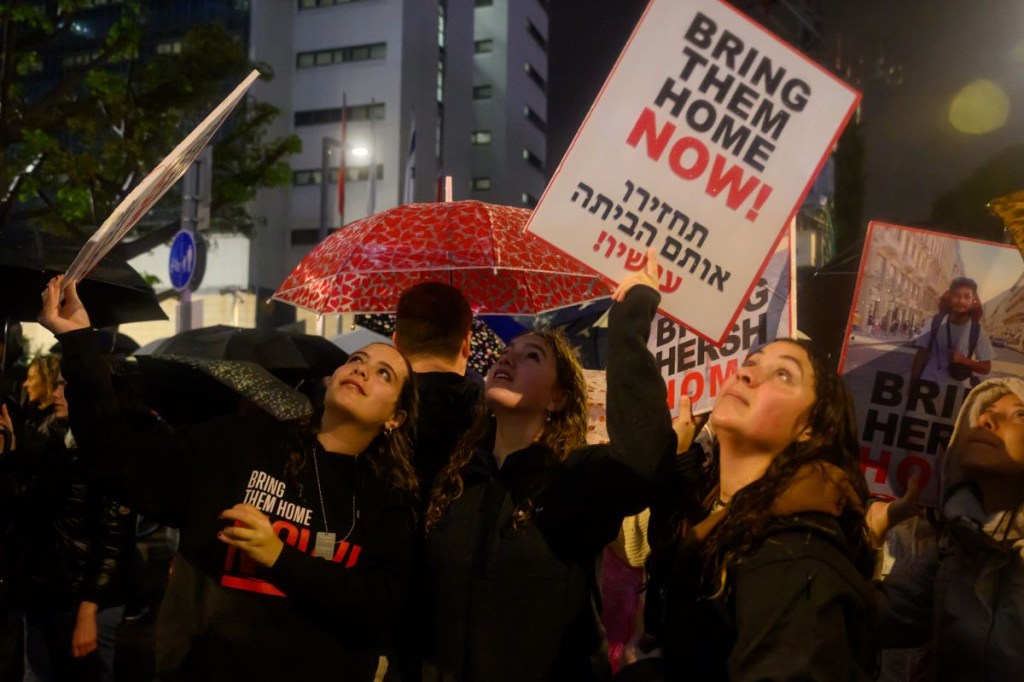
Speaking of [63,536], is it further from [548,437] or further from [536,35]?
[536,35]

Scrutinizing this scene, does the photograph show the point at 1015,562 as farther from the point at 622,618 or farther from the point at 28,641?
the point at 28,641

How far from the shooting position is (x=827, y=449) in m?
2.26

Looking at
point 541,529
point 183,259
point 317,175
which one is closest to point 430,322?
point 541,529

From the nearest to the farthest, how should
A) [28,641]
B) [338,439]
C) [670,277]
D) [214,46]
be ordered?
[670,277] < [338,439] < [28,641] < [214,46]

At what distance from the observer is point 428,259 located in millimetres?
4363

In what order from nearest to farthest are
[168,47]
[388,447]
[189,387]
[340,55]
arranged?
[388,447] → [189,387] → [168,47] → [340,55]

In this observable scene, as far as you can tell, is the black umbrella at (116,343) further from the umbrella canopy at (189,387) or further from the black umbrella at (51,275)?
the black umbrella at (51,275)

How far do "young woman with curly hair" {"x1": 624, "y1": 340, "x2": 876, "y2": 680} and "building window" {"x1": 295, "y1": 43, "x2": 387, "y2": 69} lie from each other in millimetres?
38887

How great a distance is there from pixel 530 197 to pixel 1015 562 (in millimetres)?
53253

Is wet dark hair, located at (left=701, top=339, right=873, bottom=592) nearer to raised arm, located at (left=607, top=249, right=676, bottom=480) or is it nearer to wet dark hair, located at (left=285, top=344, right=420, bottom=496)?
raised arm, located at (left=607, top=249, right=676, bottom=480)

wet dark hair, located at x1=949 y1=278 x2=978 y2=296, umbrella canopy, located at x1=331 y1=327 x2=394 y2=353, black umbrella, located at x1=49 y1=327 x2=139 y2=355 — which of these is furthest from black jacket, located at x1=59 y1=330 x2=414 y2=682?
umbrella canopy, located at x1=331 y1=327 x2=394 y2=353

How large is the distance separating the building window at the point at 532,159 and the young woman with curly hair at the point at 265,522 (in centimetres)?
5204

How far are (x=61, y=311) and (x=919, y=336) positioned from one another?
2835 millimetres

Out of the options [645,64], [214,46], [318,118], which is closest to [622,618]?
[645,64]
